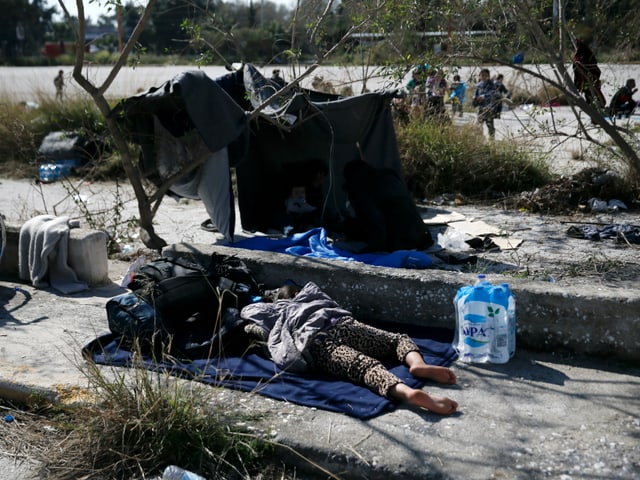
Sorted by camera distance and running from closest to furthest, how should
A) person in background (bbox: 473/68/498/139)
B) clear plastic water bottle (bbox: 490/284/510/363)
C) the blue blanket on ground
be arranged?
the blue blanket on ground → clear plastic water bottle (bbox: 490/284/510/363) → person in background (bbox: 473/68/498/139)

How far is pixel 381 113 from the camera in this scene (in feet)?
24.2

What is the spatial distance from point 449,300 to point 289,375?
3.50 feet

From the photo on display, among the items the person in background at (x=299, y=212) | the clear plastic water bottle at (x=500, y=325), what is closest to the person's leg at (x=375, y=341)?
the clear plastic water bottle at (x=500, y=325)

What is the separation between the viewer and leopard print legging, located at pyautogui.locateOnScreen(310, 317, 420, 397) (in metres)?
3.46

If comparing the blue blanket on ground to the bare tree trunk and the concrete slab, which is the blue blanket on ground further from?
the bare tree trunk

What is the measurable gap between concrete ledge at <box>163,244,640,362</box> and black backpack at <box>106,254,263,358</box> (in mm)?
288

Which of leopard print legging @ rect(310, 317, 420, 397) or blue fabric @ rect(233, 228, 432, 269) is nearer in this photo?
leopard print legging @ rect(310, 317, 420, 397)

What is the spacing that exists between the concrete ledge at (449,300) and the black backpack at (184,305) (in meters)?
0.29

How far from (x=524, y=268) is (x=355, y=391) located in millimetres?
2613

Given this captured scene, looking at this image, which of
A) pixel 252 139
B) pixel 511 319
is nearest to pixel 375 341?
pixel 511 319

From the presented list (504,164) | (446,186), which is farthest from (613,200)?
(446,186)

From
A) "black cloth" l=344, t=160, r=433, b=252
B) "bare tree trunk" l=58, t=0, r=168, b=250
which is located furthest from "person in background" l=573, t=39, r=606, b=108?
"bare tree trunk" l=58, t=0, r=168, b=250

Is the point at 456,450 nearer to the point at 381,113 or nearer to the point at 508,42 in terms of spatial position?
the point at 508,42

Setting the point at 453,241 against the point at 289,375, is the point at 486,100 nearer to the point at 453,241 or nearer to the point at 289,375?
the point at 453,241
